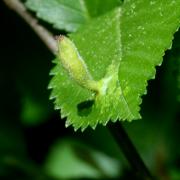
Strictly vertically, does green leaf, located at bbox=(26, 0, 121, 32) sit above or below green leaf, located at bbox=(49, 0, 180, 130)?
above

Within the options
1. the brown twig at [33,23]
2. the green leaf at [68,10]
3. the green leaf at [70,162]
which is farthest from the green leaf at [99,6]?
the green leaf at [70,162]

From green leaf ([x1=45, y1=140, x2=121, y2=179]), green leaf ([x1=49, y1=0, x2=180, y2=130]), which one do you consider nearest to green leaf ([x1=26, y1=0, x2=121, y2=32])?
green leaf ([x1=49, y1=0, x2=180, y2=130])

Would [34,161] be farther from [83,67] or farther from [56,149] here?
[83,67]

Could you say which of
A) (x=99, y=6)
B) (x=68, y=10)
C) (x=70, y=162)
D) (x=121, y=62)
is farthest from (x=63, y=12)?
(x=70, y=162)

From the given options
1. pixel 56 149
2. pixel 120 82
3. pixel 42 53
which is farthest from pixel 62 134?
pixel 120 82

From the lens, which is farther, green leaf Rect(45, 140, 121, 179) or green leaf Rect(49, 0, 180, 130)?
green leaf Rect(45, 140, 121, 179)

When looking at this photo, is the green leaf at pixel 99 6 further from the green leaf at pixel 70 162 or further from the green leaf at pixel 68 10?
the green leaf at pixel 70 162

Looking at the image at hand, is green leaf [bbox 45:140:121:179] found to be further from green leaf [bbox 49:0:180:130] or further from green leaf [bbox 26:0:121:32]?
green leaf [bbox 49:0:180:130]

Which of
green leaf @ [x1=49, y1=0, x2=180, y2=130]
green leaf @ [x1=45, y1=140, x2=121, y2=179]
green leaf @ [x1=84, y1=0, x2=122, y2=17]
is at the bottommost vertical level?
green leaf @ [x1=45, y1=140, x2=121, y2=179]
